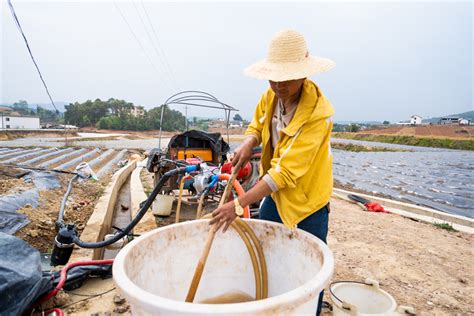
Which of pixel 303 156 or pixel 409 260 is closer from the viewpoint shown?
pixel 303 156

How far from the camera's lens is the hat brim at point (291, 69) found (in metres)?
1.49

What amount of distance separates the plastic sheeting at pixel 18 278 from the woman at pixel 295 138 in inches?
47.4

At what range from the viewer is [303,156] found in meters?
1.50

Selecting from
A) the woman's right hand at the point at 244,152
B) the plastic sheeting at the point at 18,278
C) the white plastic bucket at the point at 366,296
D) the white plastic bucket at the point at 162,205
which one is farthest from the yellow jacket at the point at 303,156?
the white plastic bucket at the point at 162,205

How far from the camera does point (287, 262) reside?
5.89 feet

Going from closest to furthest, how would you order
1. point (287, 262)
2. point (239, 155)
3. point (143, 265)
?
1. point (143, 265)
2. point (287, 262)
3. point (239, 155)

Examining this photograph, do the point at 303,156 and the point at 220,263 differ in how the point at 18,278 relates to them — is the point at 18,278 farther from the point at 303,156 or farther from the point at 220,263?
the point at 303,156

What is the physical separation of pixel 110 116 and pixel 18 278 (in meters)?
56.7

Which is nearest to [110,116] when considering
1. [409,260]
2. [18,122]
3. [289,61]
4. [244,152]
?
[18,122]

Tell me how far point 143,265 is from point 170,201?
3293 millimetres

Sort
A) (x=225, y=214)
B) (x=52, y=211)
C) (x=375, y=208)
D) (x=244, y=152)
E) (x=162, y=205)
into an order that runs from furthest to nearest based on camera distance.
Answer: (x=375, y=208)
(x=162, y=205)
(x=52, y=211)
(x=244, y=152)
(x=225, y=214)

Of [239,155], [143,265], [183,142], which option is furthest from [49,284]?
[183,142]

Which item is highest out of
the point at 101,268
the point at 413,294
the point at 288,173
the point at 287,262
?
the point at 288,173

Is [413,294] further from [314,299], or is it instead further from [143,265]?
[143,265]
